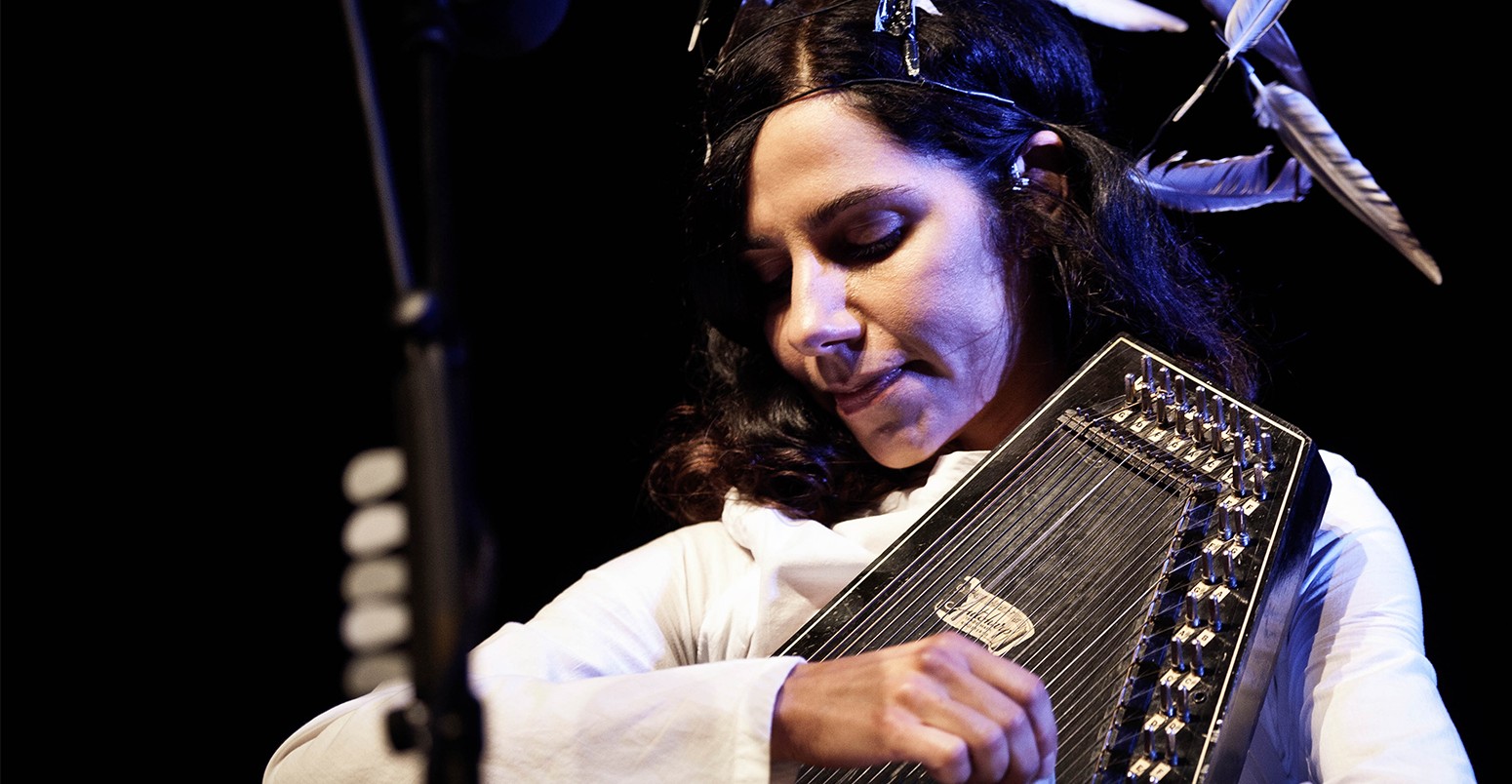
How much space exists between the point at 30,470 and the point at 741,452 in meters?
1.08

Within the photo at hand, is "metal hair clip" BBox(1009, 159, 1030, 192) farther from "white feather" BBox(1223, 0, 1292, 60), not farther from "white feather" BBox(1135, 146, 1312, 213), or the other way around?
"white feather" BBox(1223, 0, 1292, 60)

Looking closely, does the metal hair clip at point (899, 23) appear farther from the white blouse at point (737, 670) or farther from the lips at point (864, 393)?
the white blouse at point (737, 670)

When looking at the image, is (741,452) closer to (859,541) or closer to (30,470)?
(859,541)

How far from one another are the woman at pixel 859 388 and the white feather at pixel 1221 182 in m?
0.08

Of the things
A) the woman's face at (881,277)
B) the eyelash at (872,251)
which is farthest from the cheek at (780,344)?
the eyelash at (872,251)

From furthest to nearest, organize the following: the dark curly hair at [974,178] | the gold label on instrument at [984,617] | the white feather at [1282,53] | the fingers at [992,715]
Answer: the white feather at [1282,53] < the dark curly hair at [974,178] < the gold label on instrument at [984,617] < the fingers at [992,715]

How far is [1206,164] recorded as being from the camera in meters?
1.71

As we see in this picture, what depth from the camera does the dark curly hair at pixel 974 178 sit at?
153 cm

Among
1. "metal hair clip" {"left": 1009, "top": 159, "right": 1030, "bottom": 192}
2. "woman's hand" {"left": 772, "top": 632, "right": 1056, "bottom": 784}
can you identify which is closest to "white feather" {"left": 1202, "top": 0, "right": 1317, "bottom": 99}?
"metal hair clip" {"left": 1009, "top": 159, "right": 1030, "bottom": 192}

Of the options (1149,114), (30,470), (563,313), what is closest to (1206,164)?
(1149,114)

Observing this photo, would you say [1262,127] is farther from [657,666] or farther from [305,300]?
[305,300]

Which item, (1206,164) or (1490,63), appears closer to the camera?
(1490,63)

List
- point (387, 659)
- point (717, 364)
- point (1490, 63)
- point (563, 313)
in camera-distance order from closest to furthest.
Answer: point (387, 659) < point (1490, 63) < point (717, 364) < point (563, 313)

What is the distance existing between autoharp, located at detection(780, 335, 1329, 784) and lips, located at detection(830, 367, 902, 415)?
7.4 inches
